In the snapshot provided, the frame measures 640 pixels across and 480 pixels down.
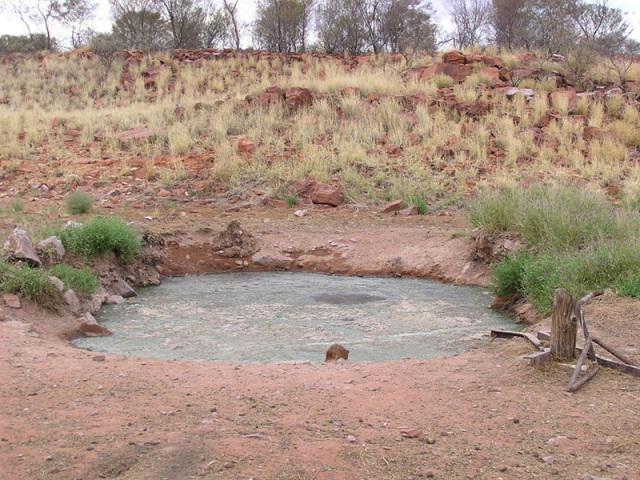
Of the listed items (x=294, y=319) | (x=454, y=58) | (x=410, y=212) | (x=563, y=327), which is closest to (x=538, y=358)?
(x=563, y=327)

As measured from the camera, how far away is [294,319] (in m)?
7.90

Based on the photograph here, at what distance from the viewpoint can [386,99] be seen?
19.1 m

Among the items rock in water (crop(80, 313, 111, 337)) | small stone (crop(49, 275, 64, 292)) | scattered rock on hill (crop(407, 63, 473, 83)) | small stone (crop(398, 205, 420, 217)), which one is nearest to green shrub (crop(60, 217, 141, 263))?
small stone (crop(49, 275, 64, 292))

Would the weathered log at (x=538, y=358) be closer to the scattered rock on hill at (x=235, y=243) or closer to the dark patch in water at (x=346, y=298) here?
the dark patch in water at (x=346, y=298)

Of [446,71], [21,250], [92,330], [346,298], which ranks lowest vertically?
[346,298]

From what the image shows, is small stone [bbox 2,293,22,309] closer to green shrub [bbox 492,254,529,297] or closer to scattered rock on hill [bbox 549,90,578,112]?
green shrub [bbox 492,254,529,297]

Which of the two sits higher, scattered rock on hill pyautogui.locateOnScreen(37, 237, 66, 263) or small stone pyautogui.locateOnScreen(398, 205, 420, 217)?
scattered rock on hill pyautogui.locateOnScreen(37, 237, 66, 263)

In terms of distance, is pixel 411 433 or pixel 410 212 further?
pixel 410 212

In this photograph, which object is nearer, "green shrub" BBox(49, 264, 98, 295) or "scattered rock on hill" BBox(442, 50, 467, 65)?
"green shrub" BBox(49, 264, 98, 295)

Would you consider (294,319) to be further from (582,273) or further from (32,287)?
(582,273)

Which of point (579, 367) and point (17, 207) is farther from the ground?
point (579, 367)

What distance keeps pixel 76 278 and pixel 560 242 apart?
18.0ft

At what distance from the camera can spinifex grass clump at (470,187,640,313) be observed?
7398 millimetres

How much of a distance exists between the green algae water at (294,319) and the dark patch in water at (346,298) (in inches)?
0.5
